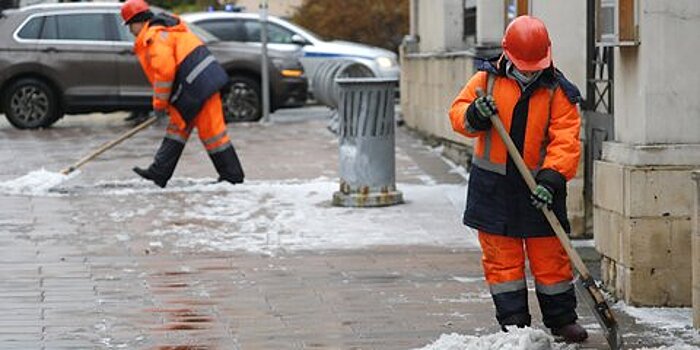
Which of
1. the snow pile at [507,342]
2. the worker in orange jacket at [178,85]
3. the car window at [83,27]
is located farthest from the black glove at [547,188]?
the car window at [83,27]

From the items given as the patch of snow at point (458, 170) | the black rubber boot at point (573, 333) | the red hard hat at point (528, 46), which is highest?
the red hard hat at point (528, 46)

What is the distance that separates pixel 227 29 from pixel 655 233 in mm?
17782

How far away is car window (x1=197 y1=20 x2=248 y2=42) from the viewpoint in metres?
25.5

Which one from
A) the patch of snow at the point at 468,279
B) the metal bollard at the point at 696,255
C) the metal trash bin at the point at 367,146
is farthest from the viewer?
the metal trash bin at the point at 367,146

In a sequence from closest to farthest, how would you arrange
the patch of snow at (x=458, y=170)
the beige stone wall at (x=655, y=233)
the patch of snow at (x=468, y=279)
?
the beige stone wall at (x=655, y=233) < the patch of snow at (x=468, y=279) < the patch of snow at (x=458, y=170)

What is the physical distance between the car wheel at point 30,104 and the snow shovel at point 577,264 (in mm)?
15984

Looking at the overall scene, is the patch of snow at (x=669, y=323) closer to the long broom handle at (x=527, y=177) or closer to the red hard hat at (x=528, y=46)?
the long broom handle at (x=527, y=177)

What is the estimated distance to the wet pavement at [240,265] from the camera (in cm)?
816

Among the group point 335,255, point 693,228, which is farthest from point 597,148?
point 693,228

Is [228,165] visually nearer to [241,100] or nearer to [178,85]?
[178,85]

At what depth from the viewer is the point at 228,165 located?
14.5 m

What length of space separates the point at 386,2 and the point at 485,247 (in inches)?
933

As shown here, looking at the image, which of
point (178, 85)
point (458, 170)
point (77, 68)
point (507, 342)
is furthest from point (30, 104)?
point (507, 342)

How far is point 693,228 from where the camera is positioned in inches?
312
